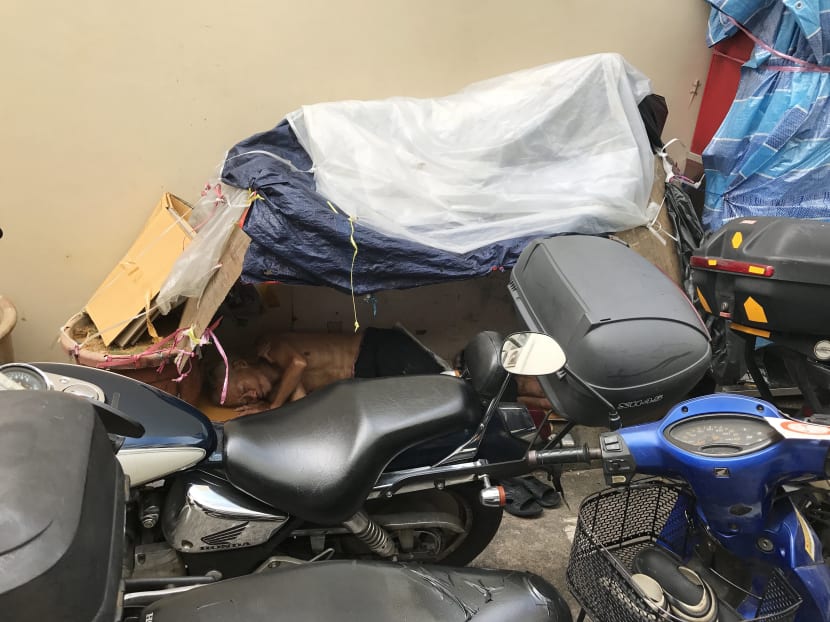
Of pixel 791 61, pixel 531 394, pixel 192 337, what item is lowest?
pixel 531 394

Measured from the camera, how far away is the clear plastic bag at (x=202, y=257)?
2.07 m

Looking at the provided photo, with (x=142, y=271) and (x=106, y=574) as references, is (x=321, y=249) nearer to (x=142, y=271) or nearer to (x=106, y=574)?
(x=142, y=271)

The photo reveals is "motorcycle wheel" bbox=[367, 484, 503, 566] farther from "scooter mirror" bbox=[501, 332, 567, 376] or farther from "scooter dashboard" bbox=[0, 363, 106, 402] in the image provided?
"scooter dashboard" bbox=[0, 363, 106, 402]

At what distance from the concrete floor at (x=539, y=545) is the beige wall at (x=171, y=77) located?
6.06 feet

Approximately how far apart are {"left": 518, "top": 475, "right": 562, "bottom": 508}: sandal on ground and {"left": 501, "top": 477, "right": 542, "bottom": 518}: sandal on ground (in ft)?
0.05

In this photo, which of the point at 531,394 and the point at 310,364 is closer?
the point at 310,364

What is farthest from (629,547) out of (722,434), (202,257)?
(202,257)

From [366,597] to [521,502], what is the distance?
1.39m

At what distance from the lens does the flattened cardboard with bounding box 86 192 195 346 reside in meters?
2.22

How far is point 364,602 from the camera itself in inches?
39.6

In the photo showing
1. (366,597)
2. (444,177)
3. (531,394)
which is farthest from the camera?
(531,394)

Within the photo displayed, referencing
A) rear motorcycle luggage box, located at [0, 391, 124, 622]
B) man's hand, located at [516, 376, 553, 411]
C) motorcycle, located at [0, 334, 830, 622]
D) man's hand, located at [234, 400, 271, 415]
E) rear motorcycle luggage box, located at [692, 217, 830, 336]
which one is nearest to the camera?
rear motorcycle luggage box, located at [0, 391, 124, 622]

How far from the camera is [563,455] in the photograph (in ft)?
3.95


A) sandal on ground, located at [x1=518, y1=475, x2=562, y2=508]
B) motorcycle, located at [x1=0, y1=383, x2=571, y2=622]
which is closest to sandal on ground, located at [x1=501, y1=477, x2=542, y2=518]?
sandal on ground, located at [x1=518, y1=475, x2=562, y2=508]
